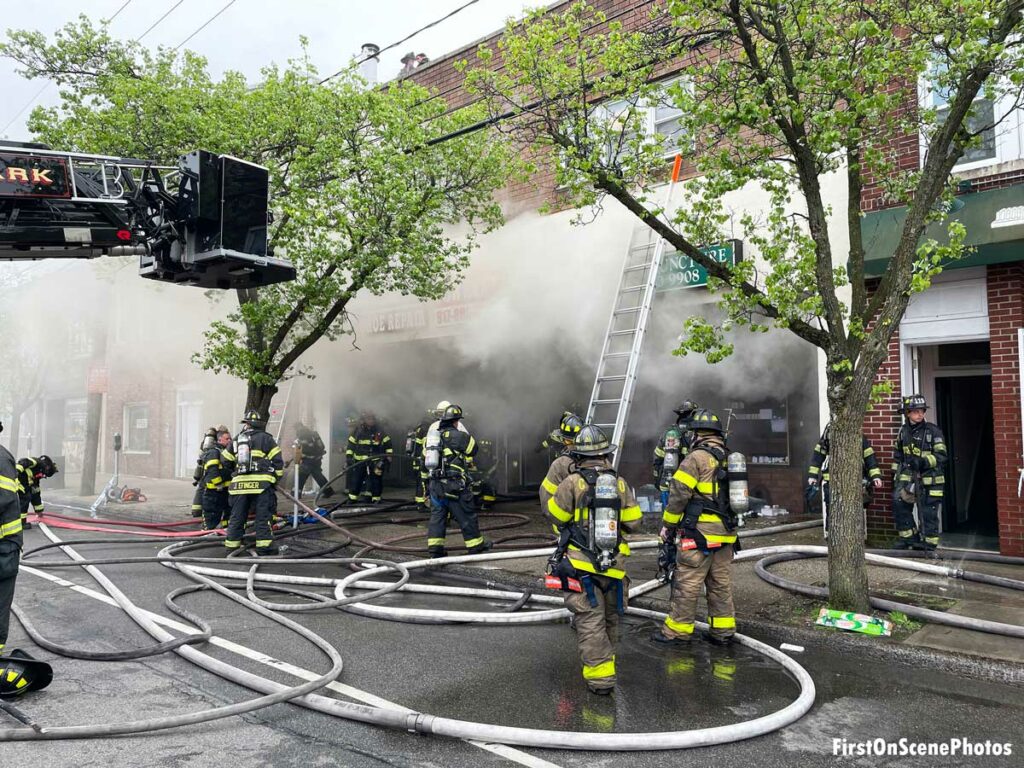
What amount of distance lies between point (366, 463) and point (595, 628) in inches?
343

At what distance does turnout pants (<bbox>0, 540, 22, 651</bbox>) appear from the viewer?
12.9ft

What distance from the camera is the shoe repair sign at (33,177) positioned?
14.8ft

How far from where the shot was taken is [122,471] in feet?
74.0

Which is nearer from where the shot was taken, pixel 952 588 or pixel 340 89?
pixel 952 588

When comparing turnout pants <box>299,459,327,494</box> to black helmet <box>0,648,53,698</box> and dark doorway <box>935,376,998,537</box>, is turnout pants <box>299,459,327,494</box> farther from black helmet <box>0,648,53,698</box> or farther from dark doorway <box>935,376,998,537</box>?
dark doorway <box>935,376,998,537</box>

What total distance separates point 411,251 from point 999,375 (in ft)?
22.4

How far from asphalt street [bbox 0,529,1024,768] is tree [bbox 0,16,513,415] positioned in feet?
17.5

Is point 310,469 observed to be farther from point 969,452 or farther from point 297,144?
point 969,452

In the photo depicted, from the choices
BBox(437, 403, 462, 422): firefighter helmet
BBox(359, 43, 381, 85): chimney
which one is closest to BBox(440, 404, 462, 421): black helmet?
BBox(437, 403, 462, 422): firefighter helmet

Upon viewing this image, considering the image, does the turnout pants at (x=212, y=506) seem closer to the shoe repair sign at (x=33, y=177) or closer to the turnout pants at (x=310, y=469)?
the turnout pants at (x=310, y=469)

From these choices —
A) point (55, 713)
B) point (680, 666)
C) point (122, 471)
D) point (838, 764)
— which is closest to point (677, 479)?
point (680, 666)

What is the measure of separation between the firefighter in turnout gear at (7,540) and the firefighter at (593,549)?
2.97 meters

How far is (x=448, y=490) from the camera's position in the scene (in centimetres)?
760

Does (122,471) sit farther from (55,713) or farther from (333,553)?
(55,713)
